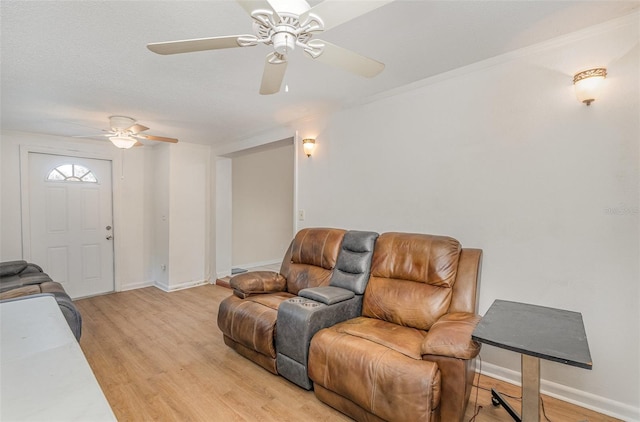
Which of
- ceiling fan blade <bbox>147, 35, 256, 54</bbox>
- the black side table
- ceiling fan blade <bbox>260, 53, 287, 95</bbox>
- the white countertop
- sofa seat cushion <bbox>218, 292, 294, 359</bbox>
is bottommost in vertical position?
sofa seat cushion <bbox>218, 292, 294, 359</bbox>

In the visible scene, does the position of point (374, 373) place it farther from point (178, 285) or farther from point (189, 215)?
point (189, 215)

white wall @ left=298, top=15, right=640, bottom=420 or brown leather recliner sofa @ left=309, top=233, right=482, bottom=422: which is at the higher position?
white wall @ left=298, top=15, right=640, bottom=420

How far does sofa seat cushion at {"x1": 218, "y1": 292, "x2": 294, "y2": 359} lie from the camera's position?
2244 mm

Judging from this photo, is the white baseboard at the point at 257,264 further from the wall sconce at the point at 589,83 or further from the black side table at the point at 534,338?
the wall sconce at the point at 589,83

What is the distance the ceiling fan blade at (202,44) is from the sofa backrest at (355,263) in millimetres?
1675

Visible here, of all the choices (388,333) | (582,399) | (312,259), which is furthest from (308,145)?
(582,399)

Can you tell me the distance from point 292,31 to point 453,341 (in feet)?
5.43

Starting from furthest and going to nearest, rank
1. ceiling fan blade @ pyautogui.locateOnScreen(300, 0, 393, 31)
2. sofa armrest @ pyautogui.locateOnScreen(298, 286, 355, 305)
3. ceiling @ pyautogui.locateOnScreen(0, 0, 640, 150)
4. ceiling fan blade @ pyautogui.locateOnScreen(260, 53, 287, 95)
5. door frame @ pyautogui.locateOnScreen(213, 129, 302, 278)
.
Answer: door frame @ pyautogui.locateOnScreen(213, 129, 302, 278) < sofa armrest @ pyautogui.locateOnScreen(298, 286, 355, 305) < ceiling @ pyautogui.locateOnScreen(0, 0, 640, 150) < ceiling fan blade @ pyautogui.locateOnScreen(260, 53, 287, 95) < ceiling fan blade @ pyautogui.locateOnScreen(300, 0, 393, 31)

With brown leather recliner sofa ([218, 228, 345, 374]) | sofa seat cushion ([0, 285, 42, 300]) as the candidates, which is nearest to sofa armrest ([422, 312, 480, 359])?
brown leather recliner sofa ([218, 228, 345, 374])

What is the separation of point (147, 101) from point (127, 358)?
2351 mm

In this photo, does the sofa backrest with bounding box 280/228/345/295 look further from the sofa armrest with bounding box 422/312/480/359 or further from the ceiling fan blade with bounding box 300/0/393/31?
the ceiling fan blade with bounding box 300/0/393/31

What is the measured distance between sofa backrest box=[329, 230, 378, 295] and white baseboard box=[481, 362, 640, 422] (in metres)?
1.17

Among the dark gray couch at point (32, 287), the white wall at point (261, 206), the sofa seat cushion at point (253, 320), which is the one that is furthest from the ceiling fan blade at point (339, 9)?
the white wall at point (261, 206)

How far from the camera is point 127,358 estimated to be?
256 centimetres
